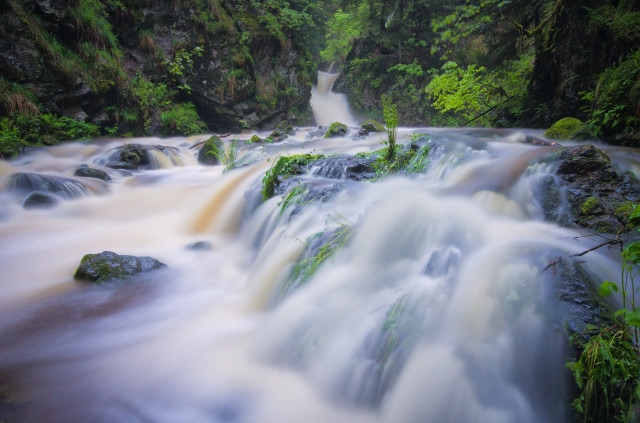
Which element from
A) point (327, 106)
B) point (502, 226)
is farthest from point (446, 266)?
point (327, 106)

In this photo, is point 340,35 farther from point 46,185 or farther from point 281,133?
point 46,185

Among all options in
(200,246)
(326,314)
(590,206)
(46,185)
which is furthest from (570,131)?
(46,185)

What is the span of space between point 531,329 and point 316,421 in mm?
1331

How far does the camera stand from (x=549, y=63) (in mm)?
6957

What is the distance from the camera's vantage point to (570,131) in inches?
215

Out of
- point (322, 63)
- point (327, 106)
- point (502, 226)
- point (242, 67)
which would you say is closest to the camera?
point (502, 226)

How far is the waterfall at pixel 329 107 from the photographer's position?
664 inches

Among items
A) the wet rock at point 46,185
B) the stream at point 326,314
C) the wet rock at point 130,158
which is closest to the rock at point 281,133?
the wet rock at point 130,158

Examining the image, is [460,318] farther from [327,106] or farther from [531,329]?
[327,106]

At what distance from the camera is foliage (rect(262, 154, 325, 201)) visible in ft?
15.5

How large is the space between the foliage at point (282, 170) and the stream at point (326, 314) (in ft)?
1.36

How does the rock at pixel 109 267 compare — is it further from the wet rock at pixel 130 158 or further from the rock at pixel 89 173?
the wet rock at pixel 130 158

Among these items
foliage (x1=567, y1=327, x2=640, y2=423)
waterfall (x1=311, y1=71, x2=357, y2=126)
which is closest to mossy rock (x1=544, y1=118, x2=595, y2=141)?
foliage (x1=567, y1=327, x2=640, y2=423)

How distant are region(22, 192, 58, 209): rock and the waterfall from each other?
12670 millimetres
